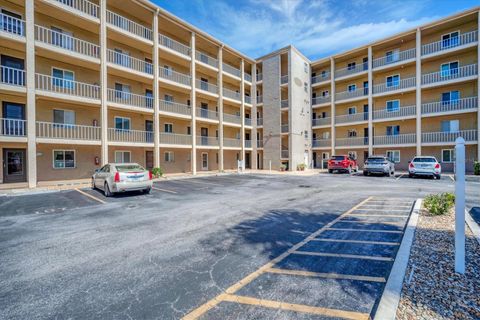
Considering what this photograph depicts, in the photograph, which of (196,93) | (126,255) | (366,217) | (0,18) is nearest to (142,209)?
(126,255)

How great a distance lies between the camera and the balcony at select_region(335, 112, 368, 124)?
28.2 metres

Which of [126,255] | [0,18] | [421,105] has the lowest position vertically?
[126,255]

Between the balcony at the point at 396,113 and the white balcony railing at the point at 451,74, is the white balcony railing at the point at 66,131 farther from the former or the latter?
the white balcony railing at the point at 451,74

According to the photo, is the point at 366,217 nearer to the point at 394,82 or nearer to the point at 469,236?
the point at 469,236

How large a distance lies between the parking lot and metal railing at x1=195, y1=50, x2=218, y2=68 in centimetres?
2124

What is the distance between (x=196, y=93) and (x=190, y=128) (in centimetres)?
379

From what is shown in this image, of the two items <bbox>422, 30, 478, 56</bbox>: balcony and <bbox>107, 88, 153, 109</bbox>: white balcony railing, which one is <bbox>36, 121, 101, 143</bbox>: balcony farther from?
<bbox>422, 30, 478, 56</bbox>: balcony

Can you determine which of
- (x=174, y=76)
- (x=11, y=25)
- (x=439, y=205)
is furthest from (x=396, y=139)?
(x=11, y=25)

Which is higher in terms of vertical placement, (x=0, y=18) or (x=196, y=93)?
(x=0, y=18)

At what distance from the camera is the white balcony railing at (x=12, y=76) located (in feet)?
45.2

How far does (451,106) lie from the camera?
22719mm

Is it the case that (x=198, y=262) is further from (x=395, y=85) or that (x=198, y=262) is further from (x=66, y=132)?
(x=395, y=85)

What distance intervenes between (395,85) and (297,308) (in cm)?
3098

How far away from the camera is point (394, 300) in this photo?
2.75m
